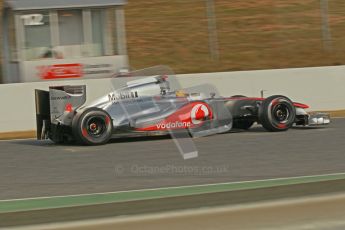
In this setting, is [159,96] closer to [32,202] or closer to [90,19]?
[32,202]

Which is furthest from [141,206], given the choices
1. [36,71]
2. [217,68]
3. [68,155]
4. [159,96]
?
[217,68]

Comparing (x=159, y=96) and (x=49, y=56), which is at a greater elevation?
(x=49, y=56)

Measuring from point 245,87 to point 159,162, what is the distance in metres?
5.99

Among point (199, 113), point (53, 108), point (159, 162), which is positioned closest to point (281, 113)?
point (199, 113)

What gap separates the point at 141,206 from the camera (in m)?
4.65

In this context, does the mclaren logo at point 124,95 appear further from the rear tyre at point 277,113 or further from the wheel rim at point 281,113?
the wheel rim at point 281,113

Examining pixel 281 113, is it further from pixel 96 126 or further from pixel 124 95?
pixel 96 126

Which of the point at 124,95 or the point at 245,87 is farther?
the point at 245,87

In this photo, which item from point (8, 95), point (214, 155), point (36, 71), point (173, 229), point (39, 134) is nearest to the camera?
point (173, 229)

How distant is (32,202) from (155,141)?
18.6 ft

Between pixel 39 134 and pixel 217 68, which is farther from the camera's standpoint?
pixel 217 68

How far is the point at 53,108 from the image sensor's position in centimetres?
1016

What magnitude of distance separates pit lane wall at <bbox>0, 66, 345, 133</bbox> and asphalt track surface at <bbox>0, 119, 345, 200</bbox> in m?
1.29

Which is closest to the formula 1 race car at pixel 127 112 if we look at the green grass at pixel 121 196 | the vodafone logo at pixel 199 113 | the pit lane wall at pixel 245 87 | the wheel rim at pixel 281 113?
the vodafone logo at pixel 199 113
